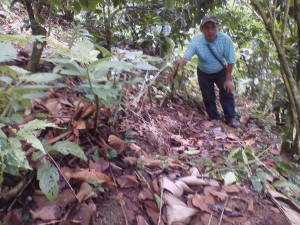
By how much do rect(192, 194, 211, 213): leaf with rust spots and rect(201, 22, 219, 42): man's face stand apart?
2.40 meters

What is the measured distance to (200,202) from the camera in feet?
5.99

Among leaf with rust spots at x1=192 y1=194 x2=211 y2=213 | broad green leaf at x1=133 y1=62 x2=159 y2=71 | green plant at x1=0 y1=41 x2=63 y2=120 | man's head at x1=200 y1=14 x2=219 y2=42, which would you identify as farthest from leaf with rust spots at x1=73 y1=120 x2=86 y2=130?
man's head at x1=200 y1=14 x2=219 y2=42

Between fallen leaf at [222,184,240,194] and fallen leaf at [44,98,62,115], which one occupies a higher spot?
fallen leaf at [44,98,62,115]

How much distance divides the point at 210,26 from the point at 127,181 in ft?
8.30

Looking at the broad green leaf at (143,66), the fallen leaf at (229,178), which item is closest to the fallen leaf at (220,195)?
the fallen leaf at (229,178)

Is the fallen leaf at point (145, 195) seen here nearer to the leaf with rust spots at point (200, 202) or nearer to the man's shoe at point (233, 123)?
the leaf with rust spots at point (200, 202)

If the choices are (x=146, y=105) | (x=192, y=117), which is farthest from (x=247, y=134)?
(x=146, y=105)

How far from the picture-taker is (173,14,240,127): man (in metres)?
3.84

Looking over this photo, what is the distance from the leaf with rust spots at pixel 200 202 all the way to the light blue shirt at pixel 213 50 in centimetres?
231

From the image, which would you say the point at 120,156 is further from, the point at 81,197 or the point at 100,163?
the point at 81,197

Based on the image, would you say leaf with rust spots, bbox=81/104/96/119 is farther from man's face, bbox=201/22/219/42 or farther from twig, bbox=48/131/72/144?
man's face, bbox=201/22/219/42

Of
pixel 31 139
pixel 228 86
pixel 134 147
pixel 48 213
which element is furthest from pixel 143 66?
pixel 228 86

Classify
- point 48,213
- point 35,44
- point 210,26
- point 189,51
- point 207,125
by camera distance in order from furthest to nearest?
point 189,51, point 210,26, point 207,125, point 35,44, point 48,213

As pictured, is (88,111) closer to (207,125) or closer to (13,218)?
(13,218)
